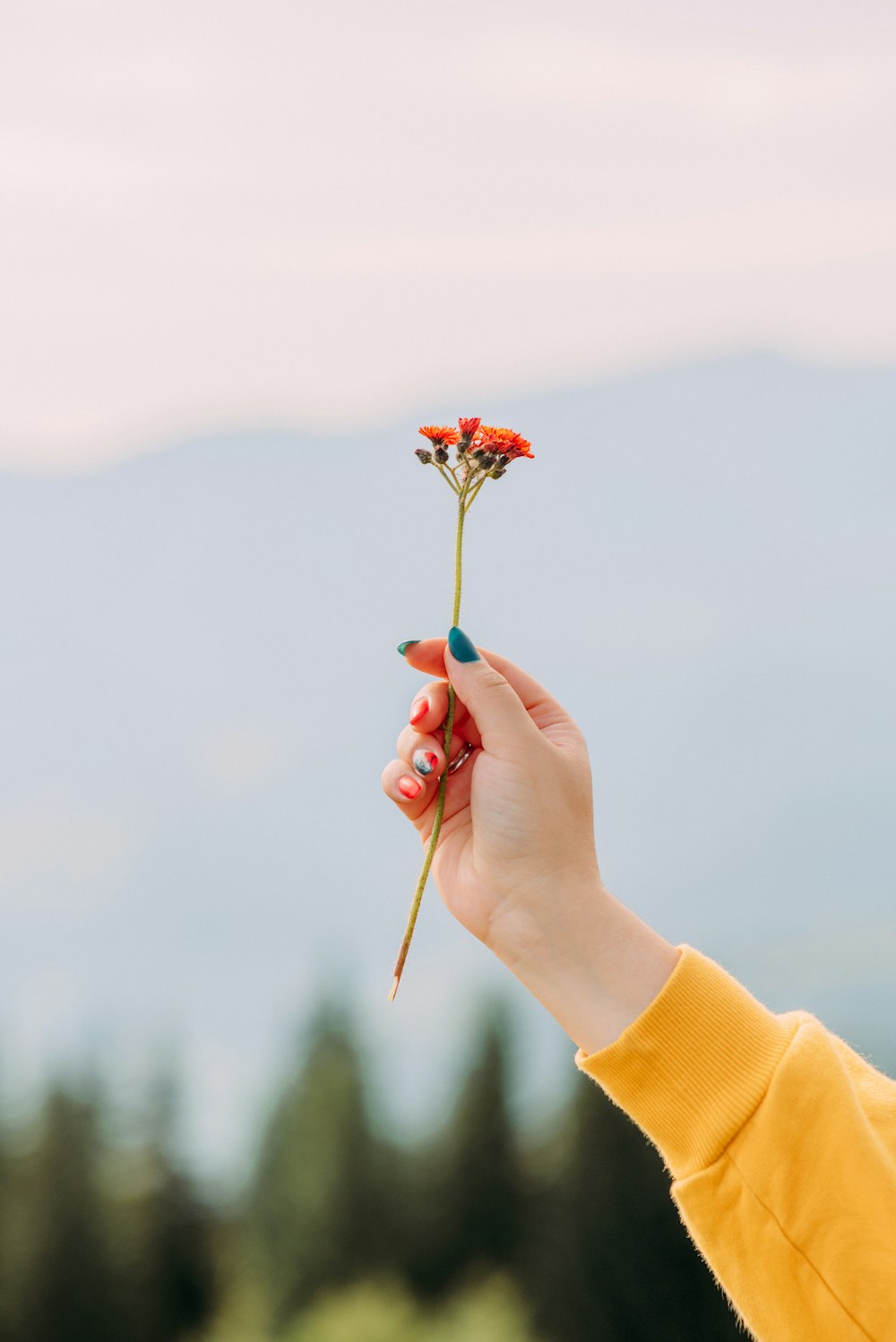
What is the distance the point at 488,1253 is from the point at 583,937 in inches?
90.9

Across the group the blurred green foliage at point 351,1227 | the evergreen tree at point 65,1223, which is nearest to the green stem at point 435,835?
the blurred green foliage at point 351,1227

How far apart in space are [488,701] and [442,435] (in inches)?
7.0

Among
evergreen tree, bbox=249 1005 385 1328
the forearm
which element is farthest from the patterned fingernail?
evergreen tree, bbox=249 1005 385 1328

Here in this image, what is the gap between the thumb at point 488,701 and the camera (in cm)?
82

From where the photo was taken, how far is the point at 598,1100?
8.41 ft

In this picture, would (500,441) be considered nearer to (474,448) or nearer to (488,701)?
(474,448)

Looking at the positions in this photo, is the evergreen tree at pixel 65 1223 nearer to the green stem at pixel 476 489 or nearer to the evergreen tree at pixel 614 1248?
the evergreen tree at pixel 614 1248

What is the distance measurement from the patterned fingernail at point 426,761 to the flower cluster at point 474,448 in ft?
0.66

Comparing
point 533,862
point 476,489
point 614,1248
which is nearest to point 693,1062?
point 533,862

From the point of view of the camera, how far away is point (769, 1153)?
709 mm

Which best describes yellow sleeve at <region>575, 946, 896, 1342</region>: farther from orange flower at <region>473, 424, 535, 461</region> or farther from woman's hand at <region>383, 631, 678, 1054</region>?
orange flower at <region>473, 424, 535, 461</region>

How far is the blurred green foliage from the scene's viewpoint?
8.48 feet

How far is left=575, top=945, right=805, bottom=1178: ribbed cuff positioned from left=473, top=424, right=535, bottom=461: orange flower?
0.34m

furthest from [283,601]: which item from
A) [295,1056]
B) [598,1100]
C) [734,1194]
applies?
[734,1194]
